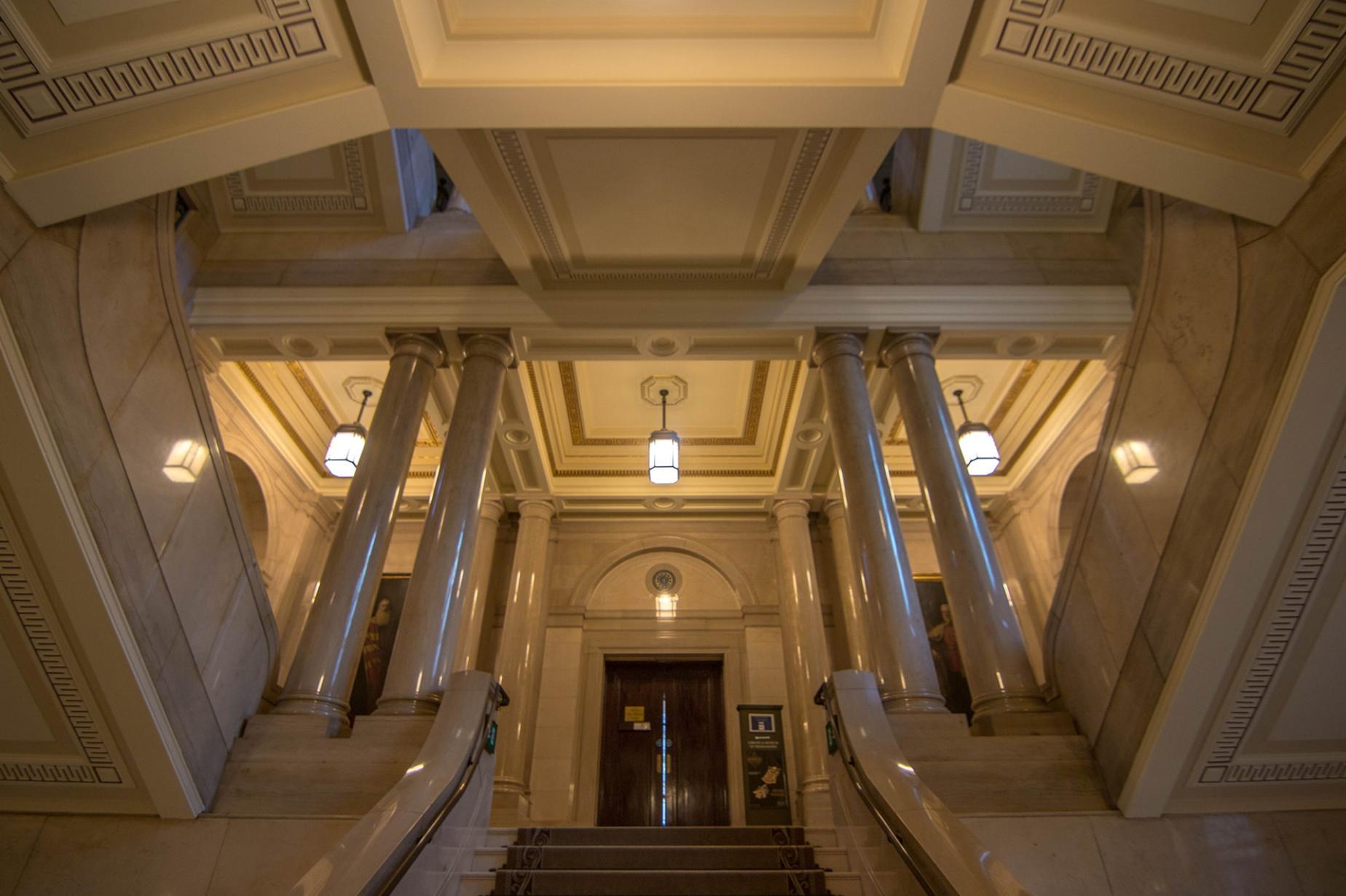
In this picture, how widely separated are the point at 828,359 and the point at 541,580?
455 centimetres

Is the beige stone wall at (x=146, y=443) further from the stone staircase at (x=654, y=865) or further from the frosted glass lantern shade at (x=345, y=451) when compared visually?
the frosted glass lantern shade at (x=345, y=451)

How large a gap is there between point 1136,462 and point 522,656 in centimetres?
622

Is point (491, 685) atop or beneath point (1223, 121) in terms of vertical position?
beneath

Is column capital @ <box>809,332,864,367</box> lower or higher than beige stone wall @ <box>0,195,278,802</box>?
higher

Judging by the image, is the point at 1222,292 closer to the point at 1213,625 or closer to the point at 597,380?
the point at 1213,625

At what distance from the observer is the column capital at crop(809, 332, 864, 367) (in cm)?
610

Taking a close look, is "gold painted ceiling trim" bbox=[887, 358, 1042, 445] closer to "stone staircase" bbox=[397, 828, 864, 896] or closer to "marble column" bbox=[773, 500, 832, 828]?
"marble column" bbox=[773, 500, 832, 828]

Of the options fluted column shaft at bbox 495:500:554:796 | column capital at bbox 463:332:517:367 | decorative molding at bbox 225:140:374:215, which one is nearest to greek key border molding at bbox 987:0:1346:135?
column capital at bbox 463:332:517:367

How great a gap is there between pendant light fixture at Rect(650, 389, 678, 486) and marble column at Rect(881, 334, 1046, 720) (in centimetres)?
216

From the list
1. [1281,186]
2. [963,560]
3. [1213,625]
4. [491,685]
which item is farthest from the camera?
[963,560]

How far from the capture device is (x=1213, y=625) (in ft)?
10.5

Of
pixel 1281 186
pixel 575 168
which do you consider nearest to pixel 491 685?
pixel 575 168

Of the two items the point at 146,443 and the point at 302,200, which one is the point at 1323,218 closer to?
the point at 146,443

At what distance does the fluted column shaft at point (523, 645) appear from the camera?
7.30 metres
